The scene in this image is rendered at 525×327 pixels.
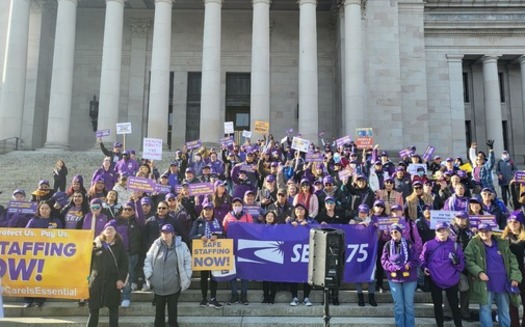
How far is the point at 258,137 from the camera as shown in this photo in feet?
86.2

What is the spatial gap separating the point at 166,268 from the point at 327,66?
27.2 m

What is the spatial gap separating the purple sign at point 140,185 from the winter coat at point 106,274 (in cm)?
306

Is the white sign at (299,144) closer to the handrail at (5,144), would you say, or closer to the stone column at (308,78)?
the stone column at (308,78)

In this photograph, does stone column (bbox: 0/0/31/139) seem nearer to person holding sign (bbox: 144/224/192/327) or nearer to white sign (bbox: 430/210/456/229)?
person holding sign (bbox: 144/224/192/327)

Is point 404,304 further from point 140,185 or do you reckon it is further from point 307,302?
point 140,185

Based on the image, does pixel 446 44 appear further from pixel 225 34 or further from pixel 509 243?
pixel 509 243

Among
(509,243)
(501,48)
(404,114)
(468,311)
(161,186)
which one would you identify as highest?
(501,48)

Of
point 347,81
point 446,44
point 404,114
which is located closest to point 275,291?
point 347,81

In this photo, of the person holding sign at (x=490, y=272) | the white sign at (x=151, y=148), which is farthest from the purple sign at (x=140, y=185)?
the person holding sign at (x=490, y=272)

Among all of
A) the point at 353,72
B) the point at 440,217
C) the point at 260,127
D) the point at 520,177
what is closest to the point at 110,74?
the point at 260,127

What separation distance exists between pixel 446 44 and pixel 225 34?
1677 cm

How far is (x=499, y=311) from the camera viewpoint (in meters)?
8.81

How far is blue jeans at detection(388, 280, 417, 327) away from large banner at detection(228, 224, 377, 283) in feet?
4.70

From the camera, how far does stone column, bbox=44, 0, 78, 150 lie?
85.4ft
